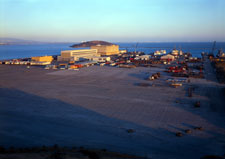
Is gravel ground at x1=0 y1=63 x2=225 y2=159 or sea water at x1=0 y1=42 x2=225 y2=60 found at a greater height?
sea water at x1=0 y1=42 x2=225 y2=60

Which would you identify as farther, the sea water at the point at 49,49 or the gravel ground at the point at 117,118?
the sea water at the point at 49,49

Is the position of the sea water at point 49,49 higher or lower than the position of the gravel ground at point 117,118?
higher

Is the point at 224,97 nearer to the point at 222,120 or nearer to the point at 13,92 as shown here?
the point at 222,120

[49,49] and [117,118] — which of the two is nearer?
[117,118]

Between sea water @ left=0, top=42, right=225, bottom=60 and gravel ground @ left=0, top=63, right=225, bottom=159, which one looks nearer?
gravel ground @ left=0, top=63, right=225, bottom=159

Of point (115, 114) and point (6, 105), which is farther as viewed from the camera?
point (6, 105)

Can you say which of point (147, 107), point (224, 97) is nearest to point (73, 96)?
point (147, 107)

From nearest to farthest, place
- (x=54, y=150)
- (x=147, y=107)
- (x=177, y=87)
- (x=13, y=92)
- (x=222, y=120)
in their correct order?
(x=54, y=150)
(x=222, y=120)
(x=147, y=107)
(x=13, y=92)
(x=177, y=87)

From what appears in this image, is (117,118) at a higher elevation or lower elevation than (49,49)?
lower
